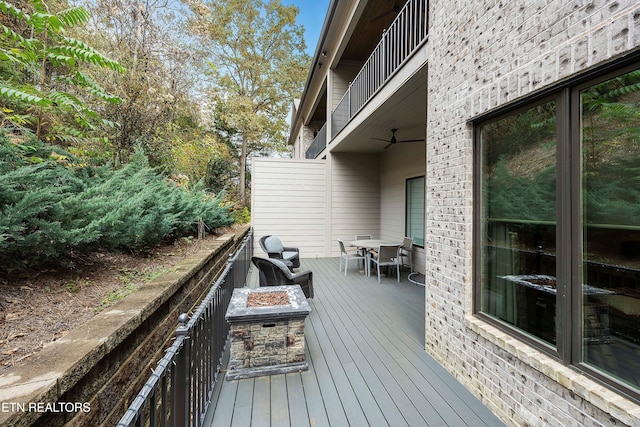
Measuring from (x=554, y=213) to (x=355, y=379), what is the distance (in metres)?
2.09

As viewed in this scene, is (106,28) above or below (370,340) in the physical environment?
above

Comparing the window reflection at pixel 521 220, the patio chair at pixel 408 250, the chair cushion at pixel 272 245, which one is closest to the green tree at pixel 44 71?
the chair cushion at pixel 272 245

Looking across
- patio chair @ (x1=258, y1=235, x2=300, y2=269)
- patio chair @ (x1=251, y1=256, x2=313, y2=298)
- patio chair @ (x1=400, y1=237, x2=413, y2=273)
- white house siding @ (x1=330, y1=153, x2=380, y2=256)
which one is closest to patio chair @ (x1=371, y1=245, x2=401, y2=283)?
patio chair @ (x1=400, y1=237, x2=413, y2=273)

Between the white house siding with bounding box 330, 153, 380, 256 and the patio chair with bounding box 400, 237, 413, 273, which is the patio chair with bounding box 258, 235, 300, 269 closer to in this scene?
the patio chair with bounding box 400, 237, 413, 273

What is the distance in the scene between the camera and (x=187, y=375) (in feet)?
5.61

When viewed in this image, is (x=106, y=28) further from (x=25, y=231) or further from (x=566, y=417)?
(x=566, y=417)

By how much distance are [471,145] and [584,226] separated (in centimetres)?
110

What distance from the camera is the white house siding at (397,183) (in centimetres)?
670

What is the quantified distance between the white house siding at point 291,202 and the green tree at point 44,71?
4010 mm

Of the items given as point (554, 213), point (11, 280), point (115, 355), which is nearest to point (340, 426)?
point (115, 355)

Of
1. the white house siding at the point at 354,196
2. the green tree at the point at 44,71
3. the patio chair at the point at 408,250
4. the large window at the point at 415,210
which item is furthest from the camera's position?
the white house siding at the point at 354,196

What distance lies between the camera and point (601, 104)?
1.64 m

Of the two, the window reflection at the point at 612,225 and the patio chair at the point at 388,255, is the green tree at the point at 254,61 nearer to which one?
the patio chair at the point at 388,255

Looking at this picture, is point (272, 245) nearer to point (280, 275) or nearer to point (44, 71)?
point (280, 275)
